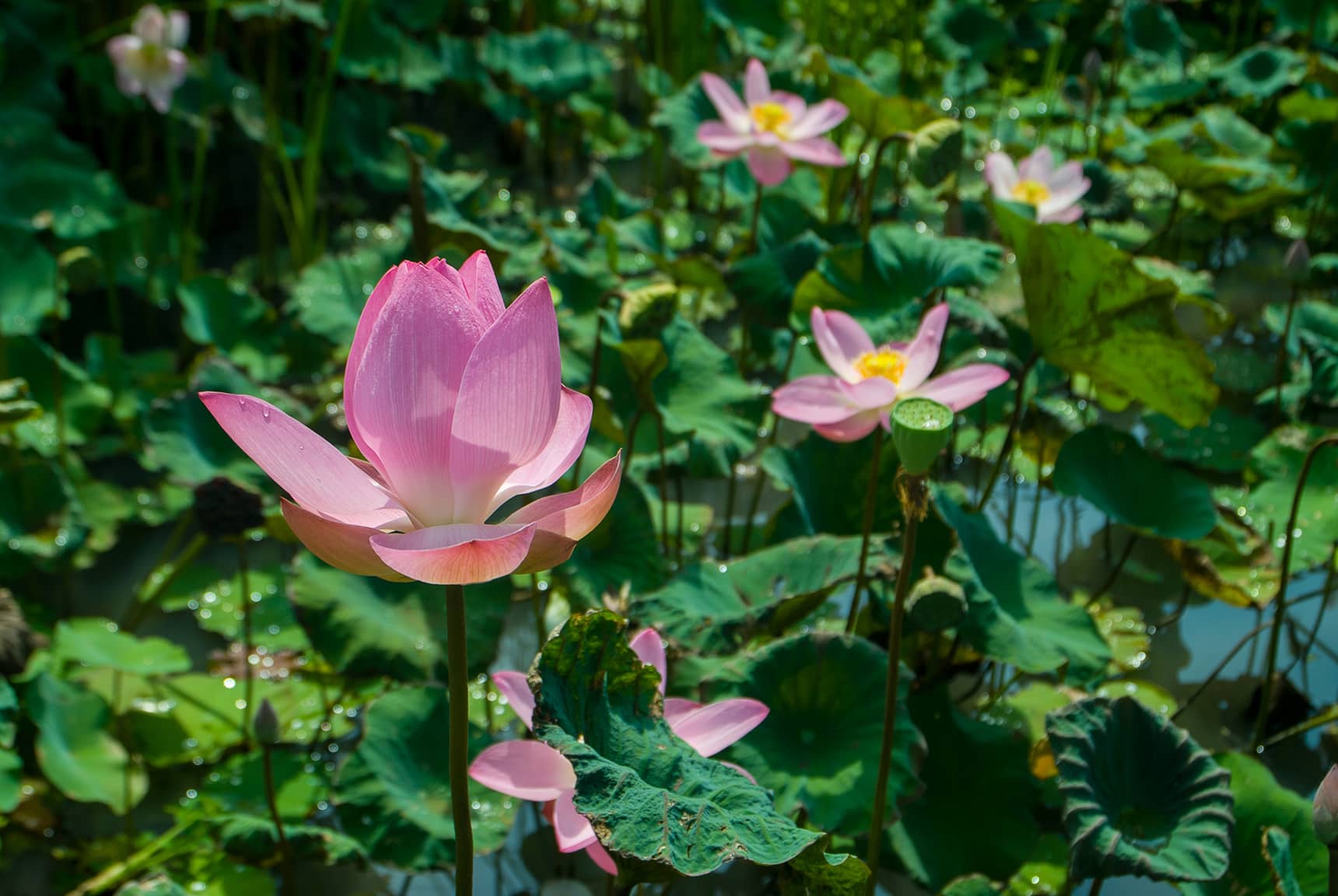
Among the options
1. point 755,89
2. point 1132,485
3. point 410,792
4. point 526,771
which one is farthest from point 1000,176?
point 526,771

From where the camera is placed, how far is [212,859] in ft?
4.40

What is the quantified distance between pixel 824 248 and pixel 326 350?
3.07 feet

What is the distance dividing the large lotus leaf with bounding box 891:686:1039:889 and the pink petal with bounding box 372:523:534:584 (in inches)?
32.6

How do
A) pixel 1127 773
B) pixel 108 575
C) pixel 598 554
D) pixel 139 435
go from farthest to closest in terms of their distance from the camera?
1. pixel 139 435
2. pixel 108 575
3. pixel 598 554
4. pixel 1127 773

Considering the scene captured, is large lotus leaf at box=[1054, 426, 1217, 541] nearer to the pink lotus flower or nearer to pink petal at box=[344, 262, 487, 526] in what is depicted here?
the pink lotus flower

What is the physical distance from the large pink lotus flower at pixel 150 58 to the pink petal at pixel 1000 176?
1620 millimetres

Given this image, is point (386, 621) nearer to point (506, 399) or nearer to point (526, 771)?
point (526, 771)

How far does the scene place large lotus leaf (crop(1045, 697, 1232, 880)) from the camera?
96 centimetres

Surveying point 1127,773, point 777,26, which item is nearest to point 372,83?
point 777,26

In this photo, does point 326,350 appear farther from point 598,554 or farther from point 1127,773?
point 1127,773

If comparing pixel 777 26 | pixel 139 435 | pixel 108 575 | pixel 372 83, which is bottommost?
pixel 108 575

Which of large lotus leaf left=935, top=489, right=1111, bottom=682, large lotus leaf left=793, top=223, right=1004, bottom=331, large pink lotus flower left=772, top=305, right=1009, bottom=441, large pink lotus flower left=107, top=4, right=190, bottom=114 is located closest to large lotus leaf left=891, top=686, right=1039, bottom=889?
large lotus leaf left=935, top=489, right=1111, bottom=682

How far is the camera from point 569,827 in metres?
0.79

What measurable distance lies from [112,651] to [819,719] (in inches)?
38.3
